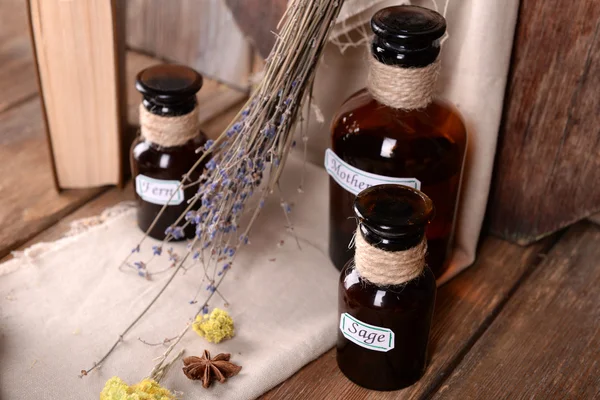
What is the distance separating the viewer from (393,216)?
0.77 meters

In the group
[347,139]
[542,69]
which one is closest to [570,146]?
[542,69]

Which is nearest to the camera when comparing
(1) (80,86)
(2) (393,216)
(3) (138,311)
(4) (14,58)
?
(2) (393,216)

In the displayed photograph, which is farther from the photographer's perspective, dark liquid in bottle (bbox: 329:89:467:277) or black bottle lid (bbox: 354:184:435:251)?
dark liquid in bottle (bbox: 329:89:467:277)

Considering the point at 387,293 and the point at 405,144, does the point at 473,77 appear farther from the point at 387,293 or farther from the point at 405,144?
the point at 387,293

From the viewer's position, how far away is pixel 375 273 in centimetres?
80

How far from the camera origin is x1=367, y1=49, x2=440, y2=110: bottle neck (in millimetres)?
892

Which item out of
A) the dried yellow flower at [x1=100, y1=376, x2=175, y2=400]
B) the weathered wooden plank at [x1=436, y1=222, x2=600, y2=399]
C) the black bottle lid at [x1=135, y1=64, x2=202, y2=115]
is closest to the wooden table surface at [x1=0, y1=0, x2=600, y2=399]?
the weathered wooden plank at [x1=436, y1=222, x2=600, y2=399]

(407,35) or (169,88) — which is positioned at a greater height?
(407,35)

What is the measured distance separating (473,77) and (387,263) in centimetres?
33

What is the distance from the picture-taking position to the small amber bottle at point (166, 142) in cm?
100

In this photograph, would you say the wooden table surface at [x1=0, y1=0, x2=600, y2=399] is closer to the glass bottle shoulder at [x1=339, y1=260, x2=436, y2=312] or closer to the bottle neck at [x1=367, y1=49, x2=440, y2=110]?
the glass bottle shoulder at [x1=339, y1=260, x2=436, y2=312]

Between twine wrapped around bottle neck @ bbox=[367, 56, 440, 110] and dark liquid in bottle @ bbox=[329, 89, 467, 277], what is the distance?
0.5 inches

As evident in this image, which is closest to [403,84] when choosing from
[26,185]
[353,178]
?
[353,178]

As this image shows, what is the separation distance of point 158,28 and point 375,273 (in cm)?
85
